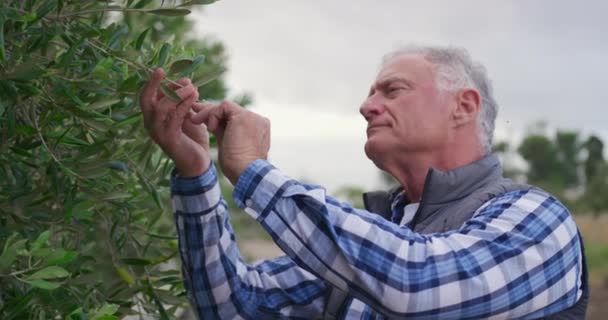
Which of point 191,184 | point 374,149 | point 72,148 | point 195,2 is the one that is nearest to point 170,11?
point 195,2

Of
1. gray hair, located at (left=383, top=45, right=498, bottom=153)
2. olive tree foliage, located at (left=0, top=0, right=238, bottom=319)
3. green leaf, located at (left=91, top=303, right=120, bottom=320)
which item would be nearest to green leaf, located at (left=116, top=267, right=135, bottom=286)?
olive tree foliage, located at (left=0, top=0, right=238, bottom=319)

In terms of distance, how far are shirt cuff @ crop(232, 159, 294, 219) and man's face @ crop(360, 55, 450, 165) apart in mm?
668

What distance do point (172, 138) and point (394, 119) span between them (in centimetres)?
72

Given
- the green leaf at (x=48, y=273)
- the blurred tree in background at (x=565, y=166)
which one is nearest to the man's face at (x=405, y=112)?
the green leaf at (x=48, y=273)

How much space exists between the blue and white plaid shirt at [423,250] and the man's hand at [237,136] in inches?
2.1

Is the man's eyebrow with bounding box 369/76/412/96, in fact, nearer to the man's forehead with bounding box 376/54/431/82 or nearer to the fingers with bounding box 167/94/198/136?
the man's forehead with bounding box 376/54/431/82

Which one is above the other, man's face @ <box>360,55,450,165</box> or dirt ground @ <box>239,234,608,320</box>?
man's face @ <box>360,55,450,165</box>

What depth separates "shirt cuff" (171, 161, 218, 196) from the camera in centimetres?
297

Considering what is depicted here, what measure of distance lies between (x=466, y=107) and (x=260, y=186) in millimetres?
1019

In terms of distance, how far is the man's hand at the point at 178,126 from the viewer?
103 inches

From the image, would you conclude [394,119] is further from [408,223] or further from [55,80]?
[55,80]

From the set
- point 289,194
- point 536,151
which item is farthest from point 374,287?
point 536,151

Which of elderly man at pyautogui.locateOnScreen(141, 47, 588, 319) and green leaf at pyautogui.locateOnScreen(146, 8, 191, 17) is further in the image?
green leaf at pyautogui.locateOnScreen(146, 8, 191, 17)

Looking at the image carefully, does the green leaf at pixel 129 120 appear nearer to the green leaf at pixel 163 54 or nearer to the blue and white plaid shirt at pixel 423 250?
the green leaf at pixel 163 54
